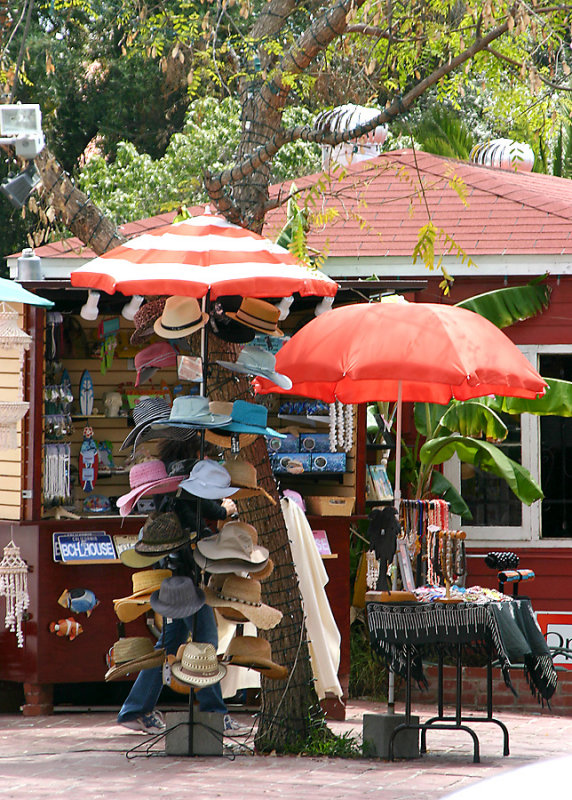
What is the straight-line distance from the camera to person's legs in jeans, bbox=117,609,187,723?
7168mm

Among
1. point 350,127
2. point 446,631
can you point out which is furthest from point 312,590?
point 350,127

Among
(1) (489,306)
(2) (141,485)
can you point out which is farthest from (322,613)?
(1) (489,306)

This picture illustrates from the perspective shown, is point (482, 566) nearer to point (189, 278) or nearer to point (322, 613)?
point (322, 613)

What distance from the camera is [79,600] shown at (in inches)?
351

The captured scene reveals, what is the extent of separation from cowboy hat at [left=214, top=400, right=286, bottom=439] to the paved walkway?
1892 millimetres

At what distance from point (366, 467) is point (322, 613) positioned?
1885mm

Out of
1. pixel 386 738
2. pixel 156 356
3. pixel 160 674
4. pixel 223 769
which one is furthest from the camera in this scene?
pixel 156 356

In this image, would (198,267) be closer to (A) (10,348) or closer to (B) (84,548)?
(A) (10,348)

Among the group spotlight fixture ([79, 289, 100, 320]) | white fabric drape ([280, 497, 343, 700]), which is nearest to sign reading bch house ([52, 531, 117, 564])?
white fabric drape ([280, 497, 343, 700])

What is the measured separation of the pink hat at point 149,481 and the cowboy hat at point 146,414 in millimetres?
176

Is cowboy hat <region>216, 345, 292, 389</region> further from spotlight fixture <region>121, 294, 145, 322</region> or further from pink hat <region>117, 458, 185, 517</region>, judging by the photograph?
spotlight fixture <region>121, 294, 145, 322</region>

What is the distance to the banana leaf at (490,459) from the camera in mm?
10320

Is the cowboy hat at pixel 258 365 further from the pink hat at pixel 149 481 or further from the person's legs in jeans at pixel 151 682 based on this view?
the person's legs in jeans at pixel 151 682

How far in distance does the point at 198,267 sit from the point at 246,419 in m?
0.94
